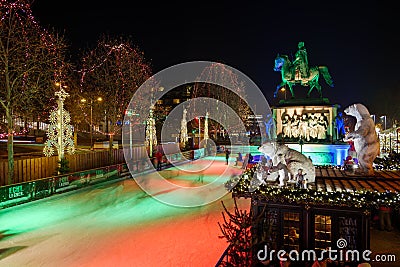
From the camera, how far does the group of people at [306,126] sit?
2117 centimetres

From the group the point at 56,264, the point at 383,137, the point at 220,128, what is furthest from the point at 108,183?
the point at 220,128

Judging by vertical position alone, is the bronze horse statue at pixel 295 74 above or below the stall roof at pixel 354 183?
above

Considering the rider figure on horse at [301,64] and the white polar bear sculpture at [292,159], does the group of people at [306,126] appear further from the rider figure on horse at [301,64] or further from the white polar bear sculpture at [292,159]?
the white polar bear sculpture at [292,159]

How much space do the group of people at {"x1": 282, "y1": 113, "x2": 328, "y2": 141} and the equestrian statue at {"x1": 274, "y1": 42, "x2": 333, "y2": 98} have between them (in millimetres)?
1949

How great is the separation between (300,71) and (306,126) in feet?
13.1

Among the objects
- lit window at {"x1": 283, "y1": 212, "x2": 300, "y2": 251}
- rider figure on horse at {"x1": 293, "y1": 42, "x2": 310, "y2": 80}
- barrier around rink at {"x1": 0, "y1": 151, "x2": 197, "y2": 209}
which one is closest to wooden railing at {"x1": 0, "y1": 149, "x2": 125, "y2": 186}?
barrier around rink at {"x1": 0, "y1": 151, "x2": 197, "y2": 209}

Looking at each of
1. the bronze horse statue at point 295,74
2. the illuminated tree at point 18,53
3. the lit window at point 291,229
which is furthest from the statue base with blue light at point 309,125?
the illuminated tree at point 18,53

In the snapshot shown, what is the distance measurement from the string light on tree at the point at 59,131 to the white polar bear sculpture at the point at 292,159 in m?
12.6

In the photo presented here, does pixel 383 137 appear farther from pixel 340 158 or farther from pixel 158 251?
pixel 158 251

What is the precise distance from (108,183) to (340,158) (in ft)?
48.4

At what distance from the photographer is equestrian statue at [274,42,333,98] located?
21484mm

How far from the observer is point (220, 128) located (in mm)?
51719

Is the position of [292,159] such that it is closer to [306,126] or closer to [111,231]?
[111,231]

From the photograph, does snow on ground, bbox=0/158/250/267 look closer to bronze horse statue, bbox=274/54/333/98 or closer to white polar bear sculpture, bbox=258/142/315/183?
white polar bear sculpture, bbox=258/142/315/183
